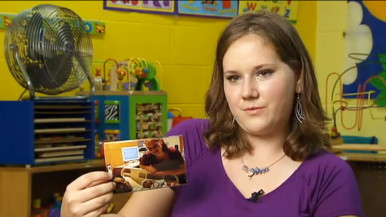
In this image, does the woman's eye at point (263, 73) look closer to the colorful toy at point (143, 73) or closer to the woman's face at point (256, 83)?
the woman's face at point (256, 83)

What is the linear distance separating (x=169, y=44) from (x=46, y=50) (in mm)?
922

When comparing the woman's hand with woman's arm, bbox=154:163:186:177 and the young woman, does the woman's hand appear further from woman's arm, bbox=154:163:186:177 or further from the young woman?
the young woman

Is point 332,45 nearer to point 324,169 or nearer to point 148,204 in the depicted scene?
point 324,169

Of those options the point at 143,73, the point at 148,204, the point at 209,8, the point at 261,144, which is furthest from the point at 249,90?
the point at 209,8

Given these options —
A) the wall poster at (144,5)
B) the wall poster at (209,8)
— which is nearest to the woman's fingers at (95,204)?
the wall poster at (144,5)

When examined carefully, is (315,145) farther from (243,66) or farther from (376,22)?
(376,22)

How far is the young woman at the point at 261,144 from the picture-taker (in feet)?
4.25

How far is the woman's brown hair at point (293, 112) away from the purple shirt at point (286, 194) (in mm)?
47

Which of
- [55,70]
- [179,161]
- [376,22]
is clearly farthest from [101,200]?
[376,22]

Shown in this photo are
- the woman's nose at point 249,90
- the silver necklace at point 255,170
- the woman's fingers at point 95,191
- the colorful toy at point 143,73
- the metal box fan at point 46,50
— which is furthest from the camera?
the colorful toy at point 143,73

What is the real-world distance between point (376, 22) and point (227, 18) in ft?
2.70

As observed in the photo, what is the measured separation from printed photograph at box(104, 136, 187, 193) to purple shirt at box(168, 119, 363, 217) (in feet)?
0.42

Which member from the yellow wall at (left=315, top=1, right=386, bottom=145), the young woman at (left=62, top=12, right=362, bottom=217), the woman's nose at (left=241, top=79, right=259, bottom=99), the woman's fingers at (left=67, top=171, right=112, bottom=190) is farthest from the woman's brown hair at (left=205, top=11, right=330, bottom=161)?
the yellow wall at (left=315, top=1, right=386, bottom=145)

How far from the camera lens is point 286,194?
1310mm
